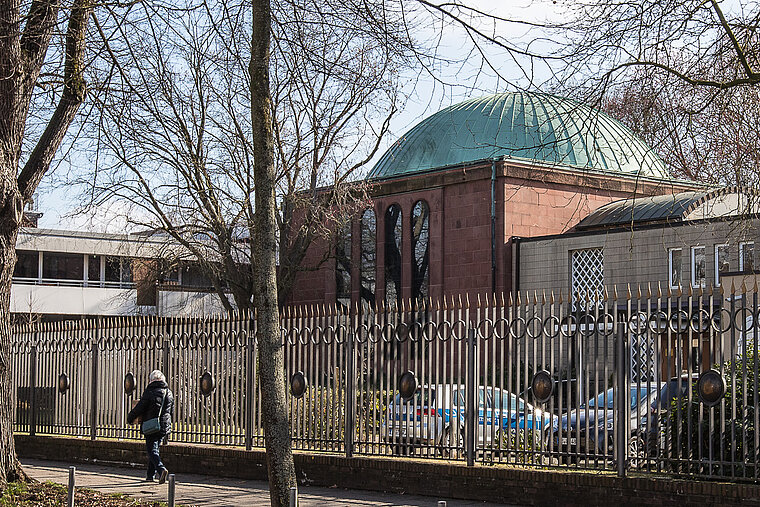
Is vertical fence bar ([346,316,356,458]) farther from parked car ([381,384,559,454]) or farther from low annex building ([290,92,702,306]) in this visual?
low annex building ([290,92,702,306])

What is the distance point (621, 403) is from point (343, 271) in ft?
118

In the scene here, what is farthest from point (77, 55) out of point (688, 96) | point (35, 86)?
point (688, 96)

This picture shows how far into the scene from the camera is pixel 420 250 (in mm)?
43281

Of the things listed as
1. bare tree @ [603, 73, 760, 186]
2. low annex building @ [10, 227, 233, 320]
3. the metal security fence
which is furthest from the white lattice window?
low annex building @ [10, 227, 233, 320]

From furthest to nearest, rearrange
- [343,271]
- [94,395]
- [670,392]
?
[343,271], [94,395], [670,392]

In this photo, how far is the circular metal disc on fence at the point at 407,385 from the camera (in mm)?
14836

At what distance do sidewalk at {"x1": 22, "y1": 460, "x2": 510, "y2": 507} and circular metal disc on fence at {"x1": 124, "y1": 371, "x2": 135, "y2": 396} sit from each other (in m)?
1.56

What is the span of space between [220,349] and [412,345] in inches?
167

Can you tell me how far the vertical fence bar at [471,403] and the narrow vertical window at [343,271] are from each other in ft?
107

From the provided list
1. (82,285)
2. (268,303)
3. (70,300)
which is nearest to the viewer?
(268,303)

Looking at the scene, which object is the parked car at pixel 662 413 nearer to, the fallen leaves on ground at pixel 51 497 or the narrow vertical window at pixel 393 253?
the fallen leaves on ground at pixel 51 497

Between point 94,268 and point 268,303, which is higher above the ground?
point 94,268

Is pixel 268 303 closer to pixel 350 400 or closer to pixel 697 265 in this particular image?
pixel 350 400

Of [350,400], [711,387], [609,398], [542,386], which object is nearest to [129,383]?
[350,400]
